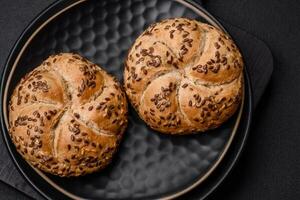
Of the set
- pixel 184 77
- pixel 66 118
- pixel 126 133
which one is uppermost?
pixel 184 77

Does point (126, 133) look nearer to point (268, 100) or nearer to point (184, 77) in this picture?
point (184, 77)

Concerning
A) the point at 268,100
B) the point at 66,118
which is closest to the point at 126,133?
the point at 66,118

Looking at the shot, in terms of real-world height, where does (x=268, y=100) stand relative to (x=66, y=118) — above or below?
below

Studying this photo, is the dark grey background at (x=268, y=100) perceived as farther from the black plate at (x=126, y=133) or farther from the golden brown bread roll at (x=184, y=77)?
the golden brown bread roll at (x=184, y=77)

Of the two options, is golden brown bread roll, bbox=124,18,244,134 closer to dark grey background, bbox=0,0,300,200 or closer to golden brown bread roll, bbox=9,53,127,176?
golden brown bread roll, bbox=9,53,127,176

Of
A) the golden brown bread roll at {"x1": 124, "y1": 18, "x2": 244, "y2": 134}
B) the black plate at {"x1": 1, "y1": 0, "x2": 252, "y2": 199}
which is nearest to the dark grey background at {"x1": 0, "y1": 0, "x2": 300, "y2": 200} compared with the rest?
the black plate at {"x1": 1, "y1": 0, "x2": 252, "y2": 199}

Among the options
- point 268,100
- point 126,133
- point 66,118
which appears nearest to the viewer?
point 66,118
